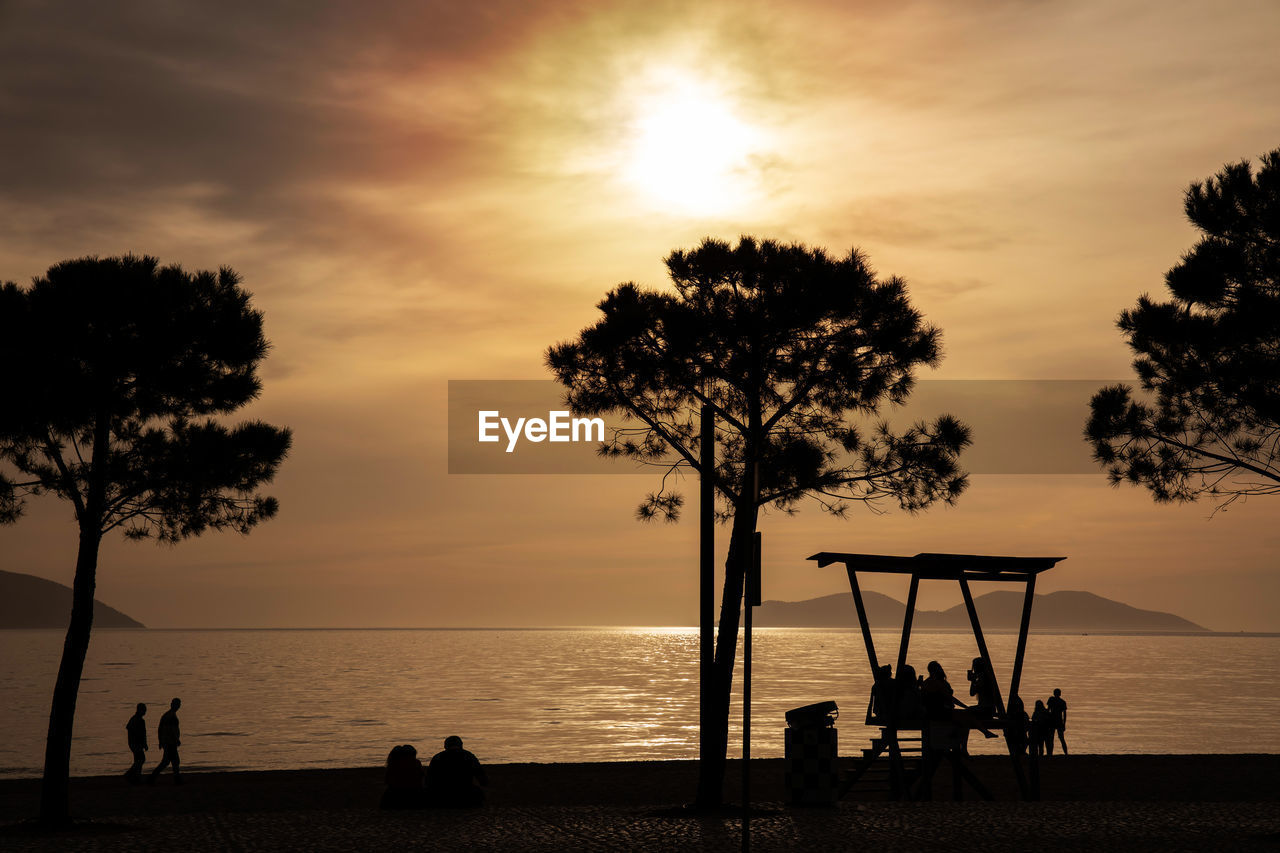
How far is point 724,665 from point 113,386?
10173 mm

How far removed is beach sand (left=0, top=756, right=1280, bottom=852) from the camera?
46.4ft

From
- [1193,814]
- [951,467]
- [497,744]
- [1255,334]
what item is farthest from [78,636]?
[497,744]

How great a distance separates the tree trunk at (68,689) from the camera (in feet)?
57.8

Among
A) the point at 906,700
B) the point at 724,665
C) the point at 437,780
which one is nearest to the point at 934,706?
the point at 906,700

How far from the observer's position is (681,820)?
1639 centimetres

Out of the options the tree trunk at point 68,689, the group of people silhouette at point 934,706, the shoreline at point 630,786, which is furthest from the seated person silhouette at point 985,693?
the tree trunk at point 68,689

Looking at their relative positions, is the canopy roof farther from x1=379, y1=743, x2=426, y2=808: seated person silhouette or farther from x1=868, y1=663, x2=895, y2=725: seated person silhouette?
x1=379, y1=743, x2=426, y2=808: seated person silhouette

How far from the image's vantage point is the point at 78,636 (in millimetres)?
18094

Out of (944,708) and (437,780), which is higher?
(944,708)

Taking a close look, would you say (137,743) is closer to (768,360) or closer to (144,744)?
(144,744)

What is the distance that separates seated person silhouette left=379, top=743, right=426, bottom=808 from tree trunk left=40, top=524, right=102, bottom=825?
4514 mm

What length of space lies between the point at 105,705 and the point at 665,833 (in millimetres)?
77449

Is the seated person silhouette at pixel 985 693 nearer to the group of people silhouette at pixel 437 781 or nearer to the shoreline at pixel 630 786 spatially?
the shoreline at pixel 630 786

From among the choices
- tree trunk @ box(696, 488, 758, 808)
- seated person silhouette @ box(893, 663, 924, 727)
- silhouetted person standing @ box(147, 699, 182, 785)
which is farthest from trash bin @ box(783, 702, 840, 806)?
silhouetted person standing @ box(147, 699, 182, 785)
